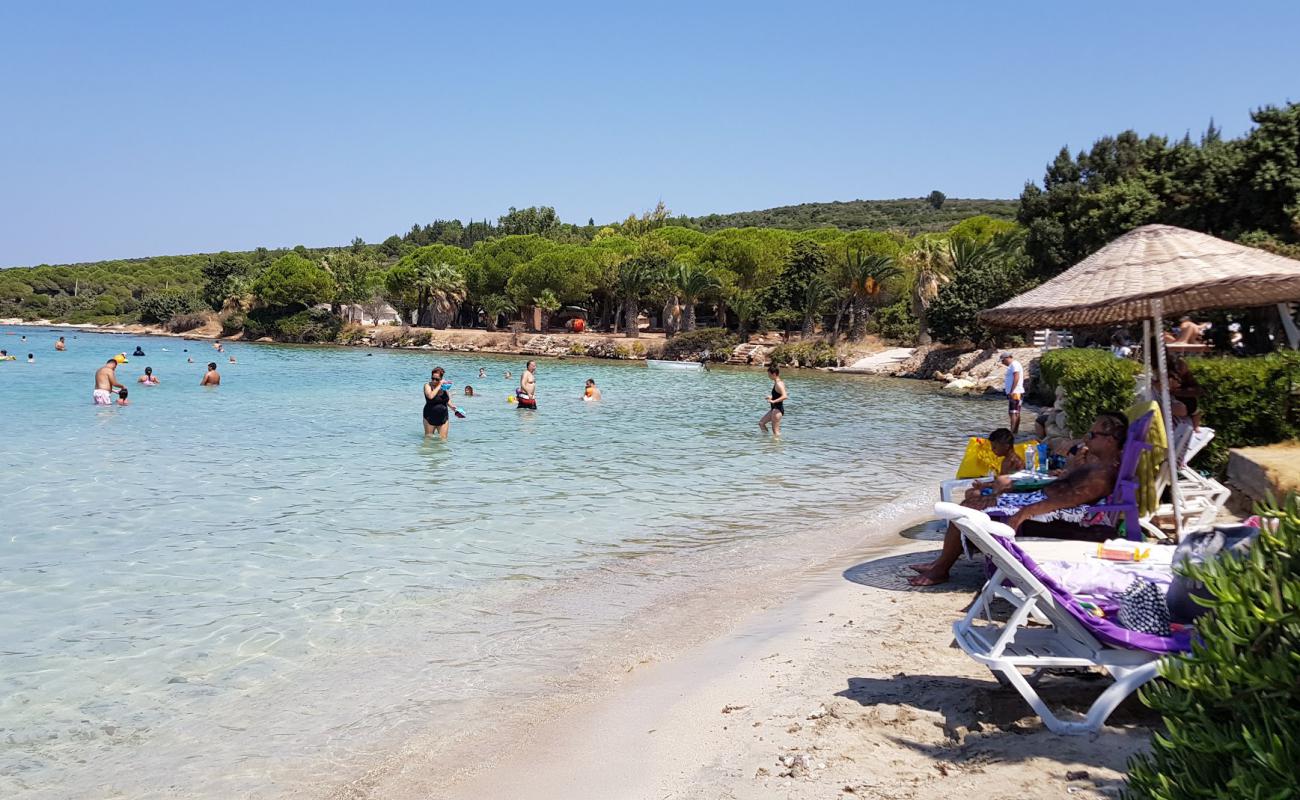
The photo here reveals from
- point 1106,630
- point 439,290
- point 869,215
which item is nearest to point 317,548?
point 1106,630

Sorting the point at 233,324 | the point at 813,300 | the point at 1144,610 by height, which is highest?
the point at 813,300

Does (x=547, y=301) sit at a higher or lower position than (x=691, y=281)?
lower

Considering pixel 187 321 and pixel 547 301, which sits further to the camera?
pixel 187 321

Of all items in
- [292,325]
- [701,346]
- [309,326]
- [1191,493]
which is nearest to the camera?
[1191,493]

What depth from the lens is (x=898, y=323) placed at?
4816cm

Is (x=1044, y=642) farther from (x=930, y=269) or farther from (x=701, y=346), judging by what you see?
(x=701, y=346)

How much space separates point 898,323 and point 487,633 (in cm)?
4427

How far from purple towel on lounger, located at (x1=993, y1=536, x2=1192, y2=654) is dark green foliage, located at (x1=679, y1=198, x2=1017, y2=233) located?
98092 mm

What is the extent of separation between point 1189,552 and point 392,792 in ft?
11.2

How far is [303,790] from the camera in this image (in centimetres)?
421

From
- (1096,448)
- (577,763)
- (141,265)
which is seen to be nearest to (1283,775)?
(577,763)

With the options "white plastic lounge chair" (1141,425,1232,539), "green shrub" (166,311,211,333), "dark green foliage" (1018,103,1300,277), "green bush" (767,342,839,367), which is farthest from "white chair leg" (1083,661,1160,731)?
"green shrub" (166,311,211,333)

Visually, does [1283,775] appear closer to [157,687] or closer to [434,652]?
[434,652]

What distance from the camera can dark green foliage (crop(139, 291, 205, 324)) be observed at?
276ft
